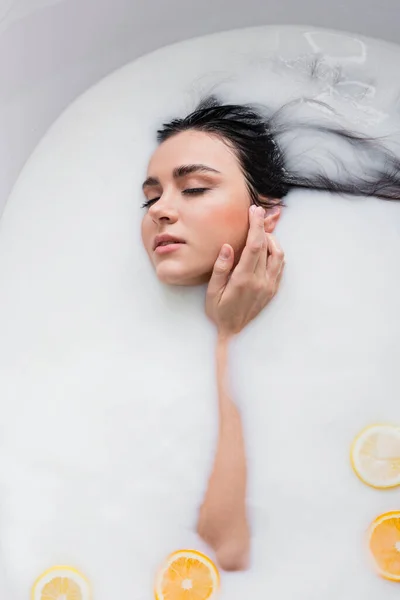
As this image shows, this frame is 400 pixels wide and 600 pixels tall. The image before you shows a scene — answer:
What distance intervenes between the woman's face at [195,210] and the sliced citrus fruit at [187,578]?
1.63 ft

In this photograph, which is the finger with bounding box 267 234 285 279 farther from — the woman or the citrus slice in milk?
the citrus slice in milk

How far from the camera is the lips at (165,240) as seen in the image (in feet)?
4.77

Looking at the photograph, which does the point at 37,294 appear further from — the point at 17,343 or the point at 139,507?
the point at 139,507

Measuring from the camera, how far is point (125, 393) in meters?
1.46

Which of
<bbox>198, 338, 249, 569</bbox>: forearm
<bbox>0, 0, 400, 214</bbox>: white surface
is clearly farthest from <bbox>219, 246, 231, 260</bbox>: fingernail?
<bbox>0, 0, 400, 214</bbox>: white surface

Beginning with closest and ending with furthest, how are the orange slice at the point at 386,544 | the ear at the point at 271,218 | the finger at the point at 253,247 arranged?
the orange slice at the point at 386,544, the finger at the point at 253,247, the ear at the point at 271,218

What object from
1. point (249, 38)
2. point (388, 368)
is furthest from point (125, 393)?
point (249, 38)

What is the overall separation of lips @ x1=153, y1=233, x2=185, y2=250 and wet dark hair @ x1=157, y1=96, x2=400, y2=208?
0.18 meters

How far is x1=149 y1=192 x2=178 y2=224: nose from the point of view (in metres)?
1.46

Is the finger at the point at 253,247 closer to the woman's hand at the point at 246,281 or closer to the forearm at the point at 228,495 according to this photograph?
the woman's hand at the point at 246,281

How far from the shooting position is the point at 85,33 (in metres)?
1.66

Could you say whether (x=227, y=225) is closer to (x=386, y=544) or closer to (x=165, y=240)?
(x=165, y=240)

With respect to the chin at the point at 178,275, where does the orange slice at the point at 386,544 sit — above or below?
below

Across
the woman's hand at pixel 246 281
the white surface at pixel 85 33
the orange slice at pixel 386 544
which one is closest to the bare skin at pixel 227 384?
the woman's hand at pixel 246 281
